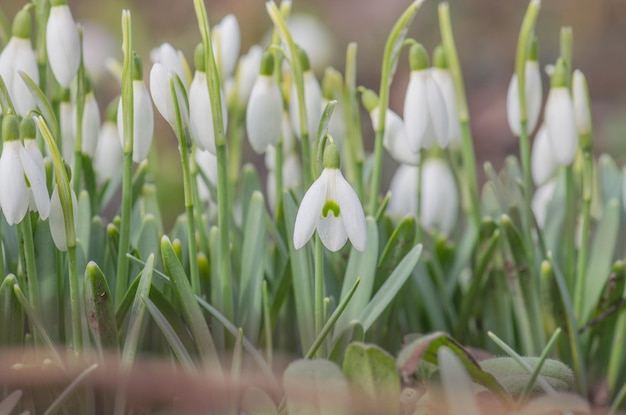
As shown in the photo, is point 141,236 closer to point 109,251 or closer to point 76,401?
point 109,251

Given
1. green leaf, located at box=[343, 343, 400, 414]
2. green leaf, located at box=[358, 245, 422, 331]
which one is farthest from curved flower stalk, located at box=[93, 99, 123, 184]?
green leaf, located at box=[343, 343, 400, 414]

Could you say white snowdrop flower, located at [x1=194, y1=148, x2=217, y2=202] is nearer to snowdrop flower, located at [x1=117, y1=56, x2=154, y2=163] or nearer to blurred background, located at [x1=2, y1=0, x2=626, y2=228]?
snowdrop flower, located at [x1=117, y1=56, x2=154, y2=163]

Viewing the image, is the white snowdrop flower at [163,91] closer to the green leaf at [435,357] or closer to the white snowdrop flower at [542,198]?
the green leaf at [435,357]

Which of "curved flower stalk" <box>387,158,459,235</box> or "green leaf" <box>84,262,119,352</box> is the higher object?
"curved flower stalk" <box>387,158,459,235</box>

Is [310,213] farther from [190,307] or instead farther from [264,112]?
[264,112]

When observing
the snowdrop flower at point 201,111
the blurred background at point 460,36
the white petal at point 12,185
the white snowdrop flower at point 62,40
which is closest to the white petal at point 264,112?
the snowdrop flower at point 201,111

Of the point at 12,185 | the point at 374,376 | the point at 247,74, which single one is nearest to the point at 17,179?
the point at 12,185
